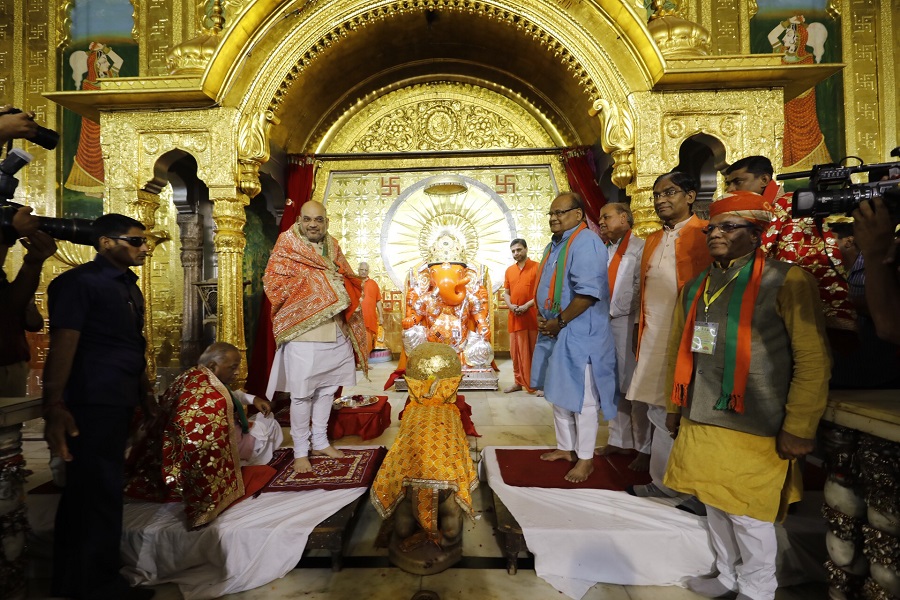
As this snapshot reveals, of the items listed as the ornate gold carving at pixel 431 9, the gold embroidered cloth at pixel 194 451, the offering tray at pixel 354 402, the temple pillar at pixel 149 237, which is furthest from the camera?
the ornate gold carving at pixel 431 9

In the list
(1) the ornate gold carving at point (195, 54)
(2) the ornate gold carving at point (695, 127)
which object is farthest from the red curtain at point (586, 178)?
(1) the ornate gold carving at point (195, 54)

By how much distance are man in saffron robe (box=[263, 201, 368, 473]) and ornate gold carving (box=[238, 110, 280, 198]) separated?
216 cm

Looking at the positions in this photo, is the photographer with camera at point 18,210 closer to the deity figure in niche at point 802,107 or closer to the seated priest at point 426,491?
the seated priest at point 426,491

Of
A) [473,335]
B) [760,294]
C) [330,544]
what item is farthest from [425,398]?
[473,335]

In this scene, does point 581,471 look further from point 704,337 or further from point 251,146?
point 251,146

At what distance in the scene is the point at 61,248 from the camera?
673 centimetres

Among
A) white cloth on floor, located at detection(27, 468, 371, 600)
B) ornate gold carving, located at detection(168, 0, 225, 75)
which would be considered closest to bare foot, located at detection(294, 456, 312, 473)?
white cloth on floor, located at detection(27, 468, 371, 600)

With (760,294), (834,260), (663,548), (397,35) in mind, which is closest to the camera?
(760,294)

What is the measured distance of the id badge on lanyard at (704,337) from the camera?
184cm

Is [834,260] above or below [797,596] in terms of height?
above

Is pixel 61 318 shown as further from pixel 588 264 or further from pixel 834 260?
pixel 834 260

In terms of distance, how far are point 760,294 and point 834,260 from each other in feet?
1.87

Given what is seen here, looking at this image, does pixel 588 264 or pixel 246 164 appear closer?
pixel 588 264

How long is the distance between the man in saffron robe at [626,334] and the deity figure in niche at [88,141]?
840 cm
